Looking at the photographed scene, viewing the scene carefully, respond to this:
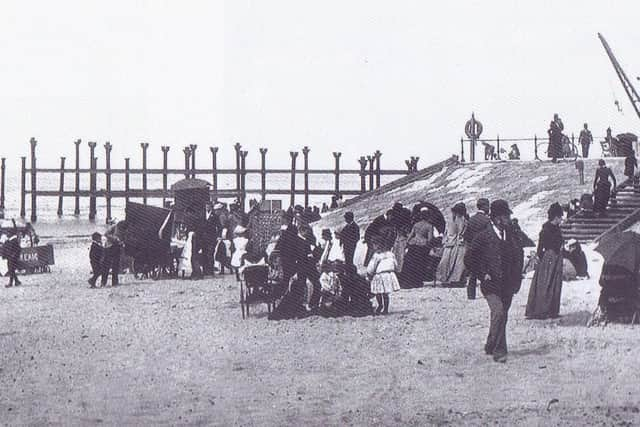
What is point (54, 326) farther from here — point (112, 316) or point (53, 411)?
point (53, 411)

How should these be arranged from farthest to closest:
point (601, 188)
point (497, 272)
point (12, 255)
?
1. point (601, 188)
2. point (12, 255)
3. point (497, 272)

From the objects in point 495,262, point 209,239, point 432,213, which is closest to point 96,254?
point 209,239

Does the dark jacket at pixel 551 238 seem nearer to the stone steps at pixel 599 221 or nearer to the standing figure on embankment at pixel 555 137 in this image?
the stone steps at pixel 599 221

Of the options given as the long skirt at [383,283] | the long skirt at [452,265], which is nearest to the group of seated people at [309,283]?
the long skirt at [383,283]

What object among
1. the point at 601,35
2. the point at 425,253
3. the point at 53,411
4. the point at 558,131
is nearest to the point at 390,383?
the point at 53,411

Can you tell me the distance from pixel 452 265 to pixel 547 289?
3.65 m

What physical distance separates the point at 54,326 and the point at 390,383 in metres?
5.53

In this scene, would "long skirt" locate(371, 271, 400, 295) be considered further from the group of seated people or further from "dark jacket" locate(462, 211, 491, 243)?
"dark jacket" locate(462, 211, 491, 243)

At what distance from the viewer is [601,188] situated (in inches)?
766

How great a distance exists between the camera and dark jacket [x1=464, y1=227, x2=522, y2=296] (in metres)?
8.89

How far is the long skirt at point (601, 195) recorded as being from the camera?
19469mm

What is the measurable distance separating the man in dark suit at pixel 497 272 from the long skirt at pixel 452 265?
5.61 m

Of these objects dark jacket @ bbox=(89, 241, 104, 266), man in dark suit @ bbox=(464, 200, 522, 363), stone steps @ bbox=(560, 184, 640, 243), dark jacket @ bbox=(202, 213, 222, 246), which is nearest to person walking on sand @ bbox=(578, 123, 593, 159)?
stone steps @ bbox=(560, 184, 640, 243)

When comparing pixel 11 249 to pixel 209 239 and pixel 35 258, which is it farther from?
pixel 209 239
